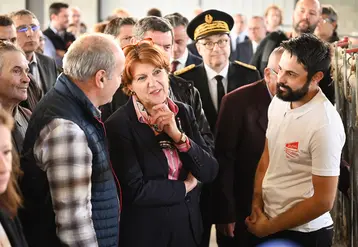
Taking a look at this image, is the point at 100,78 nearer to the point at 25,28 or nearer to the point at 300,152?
the point at 300,152

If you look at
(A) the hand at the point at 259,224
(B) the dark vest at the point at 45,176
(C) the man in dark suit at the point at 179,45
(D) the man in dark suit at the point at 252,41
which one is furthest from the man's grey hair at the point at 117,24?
(D) the man in dark suit at the point at 252,41

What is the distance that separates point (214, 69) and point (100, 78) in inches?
65.1

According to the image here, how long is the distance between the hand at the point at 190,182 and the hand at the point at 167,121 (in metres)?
0.23

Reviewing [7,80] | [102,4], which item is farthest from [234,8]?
[7,80]

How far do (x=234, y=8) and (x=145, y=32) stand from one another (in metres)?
9.40

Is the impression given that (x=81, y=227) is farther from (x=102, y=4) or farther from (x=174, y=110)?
(x=102, y=4)

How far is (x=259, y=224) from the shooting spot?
3.05 metres

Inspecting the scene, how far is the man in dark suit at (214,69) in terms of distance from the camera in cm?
407

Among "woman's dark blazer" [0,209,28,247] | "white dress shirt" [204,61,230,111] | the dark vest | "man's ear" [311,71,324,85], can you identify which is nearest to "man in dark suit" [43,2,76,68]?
Result: "white dress shirt" [204,61,230,111]

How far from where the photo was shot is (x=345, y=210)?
159 inches

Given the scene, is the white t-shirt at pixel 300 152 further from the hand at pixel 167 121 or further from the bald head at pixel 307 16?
the bald head at pixel 307 16

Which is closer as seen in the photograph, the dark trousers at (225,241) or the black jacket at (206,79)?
the dark trousers at (225,241)

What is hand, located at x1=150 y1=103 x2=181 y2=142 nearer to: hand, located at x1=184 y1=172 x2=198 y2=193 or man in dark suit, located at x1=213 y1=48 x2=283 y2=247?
hand, located at x1=184 y1=172 x2=198 y2=193

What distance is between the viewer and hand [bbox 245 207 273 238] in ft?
9.86
